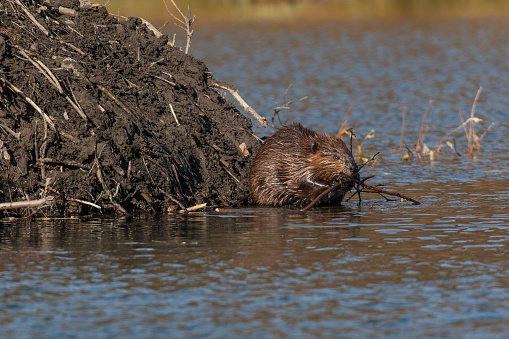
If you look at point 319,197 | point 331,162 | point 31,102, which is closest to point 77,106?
point 31,102

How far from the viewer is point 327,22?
49094 mm

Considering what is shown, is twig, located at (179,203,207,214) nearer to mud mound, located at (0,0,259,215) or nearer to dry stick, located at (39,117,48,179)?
mud mound, located at (0,0,259,215)

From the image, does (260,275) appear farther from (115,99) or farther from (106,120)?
(115,99)

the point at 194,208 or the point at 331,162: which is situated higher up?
the point at 331,162

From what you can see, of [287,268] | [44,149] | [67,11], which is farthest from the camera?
[67,11]

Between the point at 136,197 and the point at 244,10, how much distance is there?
141 feet

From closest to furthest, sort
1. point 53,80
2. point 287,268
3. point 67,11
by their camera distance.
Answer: point 287,268 → point 53,80 → point 67,11

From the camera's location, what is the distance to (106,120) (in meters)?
10.7

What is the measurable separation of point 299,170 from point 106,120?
249 centimetres

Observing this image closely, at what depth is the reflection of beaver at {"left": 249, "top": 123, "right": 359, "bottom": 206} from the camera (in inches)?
447

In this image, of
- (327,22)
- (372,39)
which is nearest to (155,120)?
(372,39)

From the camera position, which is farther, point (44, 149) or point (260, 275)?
point (44, 149)

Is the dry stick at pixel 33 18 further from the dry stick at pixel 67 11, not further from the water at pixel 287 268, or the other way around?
the water at pixel 287 268

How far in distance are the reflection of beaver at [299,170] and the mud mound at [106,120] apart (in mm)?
363
